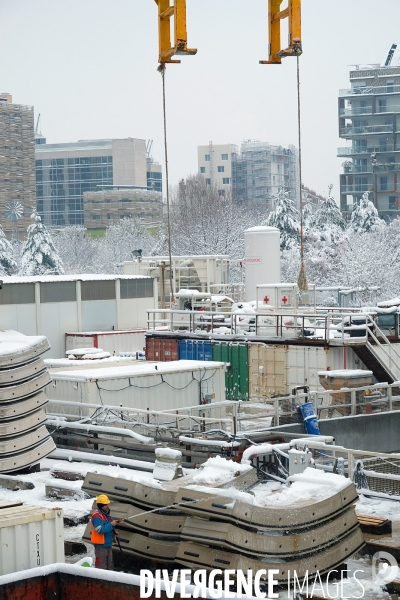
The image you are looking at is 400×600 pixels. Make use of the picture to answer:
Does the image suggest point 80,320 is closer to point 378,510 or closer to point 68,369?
point 68,369

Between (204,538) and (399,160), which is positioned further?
(399,160)

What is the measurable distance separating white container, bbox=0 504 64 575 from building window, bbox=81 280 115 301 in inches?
1099

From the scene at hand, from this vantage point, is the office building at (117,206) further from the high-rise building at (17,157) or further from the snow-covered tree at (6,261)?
the snow-covered tree at (6,261)

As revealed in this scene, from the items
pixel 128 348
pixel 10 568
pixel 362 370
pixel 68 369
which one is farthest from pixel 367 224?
pixel 10 568

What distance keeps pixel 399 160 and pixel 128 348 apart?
98.4 meters

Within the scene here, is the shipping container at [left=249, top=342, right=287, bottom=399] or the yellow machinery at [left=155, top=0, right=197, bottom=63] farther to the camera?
the shipping container at [left=249, top=342, right=287, bottom=399]

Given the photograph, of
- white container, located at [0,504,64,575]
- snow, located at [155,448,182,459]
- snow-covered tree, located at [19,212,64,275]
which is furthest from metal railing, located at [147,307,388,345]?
snow-covered tree, located at [19,212,64,275]

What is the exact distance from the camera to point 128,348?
4009 cm

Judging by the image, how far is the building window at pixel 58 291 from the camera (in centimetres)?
3931

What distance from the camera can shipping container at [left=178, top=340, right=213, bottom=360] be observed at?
34.2 m

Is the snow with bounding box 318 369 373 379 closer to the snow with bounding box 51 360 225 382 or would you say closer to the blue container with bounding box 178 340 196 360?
the snow with bounding box 51 360 225 382

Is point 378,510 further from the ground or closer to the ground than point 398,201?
closer to the ground

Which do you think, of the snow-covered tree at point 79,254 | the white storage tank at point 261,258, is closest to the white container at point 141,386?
the white storage tank at point 261,258

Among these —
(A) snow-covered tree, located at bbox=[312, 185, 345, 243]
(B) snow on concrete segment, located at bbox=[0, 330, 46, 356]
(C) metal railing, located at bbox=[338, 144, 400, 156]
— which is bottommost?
(B) snow on concrete segment, located at bbox=[0, 330, 46, 356]
